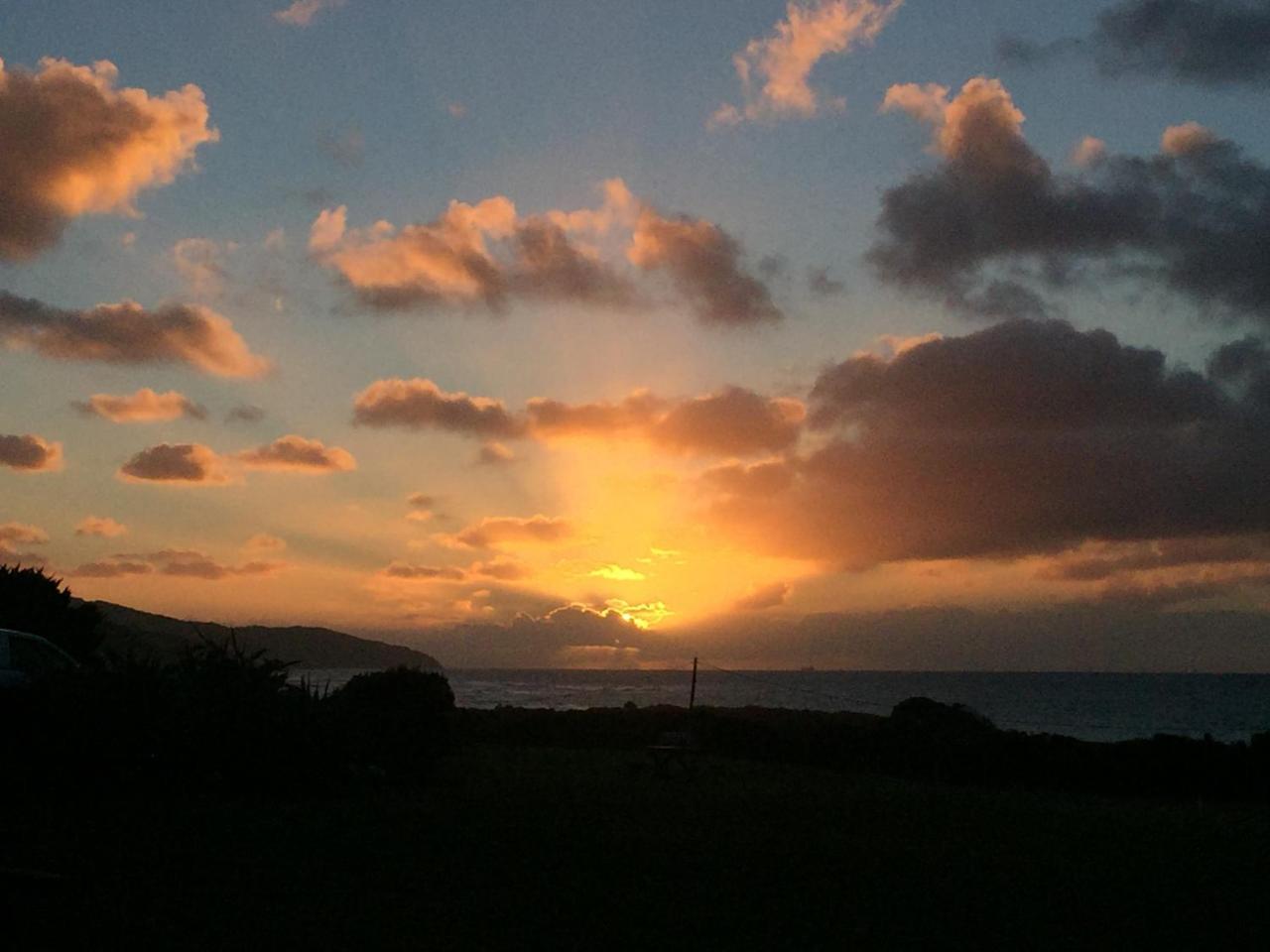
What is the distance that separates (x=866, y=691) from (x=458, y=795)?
121m

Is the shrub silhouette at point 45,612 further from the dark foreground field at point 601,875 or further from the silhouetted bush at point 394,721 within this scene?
the dark foreground field at point 601,875

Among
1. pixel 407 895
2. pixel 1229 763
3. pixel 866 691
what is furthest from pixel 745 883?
pixel 866 691

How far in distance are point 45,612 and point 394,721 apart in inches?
495

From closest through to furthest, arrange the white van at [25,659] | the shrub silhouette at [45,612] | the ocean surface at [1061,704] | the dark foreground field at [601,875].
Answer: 1. the dark foreground field at [601,875]
2. the white van at [25,659]
3. the shrub silhouette at [45,612]
4. the ocean surface at [1061,704]

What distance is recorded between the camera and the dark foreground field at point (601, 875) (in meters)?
9.02

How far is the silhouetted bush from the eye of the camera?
18.0m

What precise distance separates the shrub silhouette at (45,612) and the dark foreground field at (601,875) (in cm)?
1445

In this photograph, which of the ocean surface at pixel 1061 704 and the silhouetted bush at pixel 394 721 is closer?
the silhouetted bush at pixel 394 721

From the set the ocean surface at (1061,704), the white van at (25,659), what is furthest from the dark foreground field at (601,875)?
the ocean surface at (1061,704)

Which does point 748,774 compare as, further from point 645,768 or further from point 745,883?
point 745,883

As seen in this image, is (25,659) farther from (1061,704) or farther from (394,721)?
(1061,704)

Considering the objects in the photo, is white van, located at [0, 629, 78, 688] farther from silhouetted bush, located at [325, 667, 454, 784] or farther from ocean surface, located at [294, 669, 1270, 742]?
ocean surface, located at [294, 669, 1270, 742]

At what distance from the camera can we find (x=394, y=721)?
2064cm

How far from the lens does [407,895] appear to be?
32.8ft
